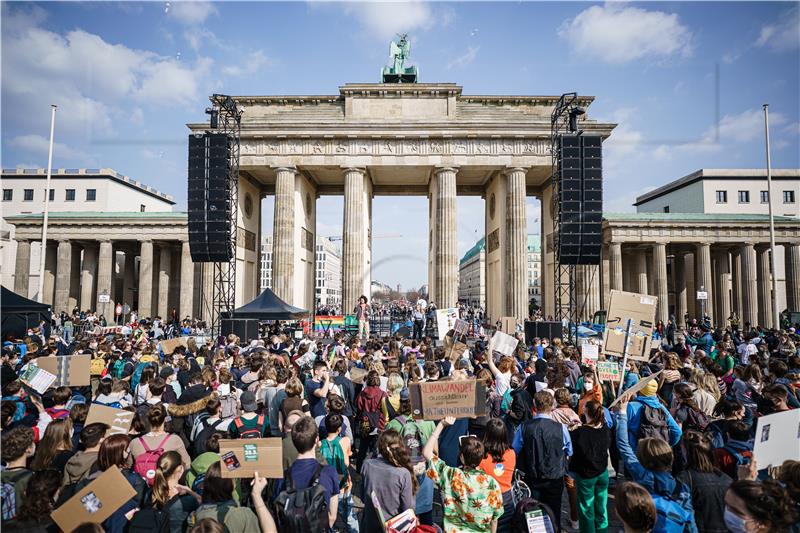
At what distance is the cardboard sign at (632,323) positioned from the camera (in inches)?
359

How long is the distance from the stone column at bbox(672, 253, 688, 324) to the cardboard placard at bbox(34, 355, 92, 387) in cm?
5007

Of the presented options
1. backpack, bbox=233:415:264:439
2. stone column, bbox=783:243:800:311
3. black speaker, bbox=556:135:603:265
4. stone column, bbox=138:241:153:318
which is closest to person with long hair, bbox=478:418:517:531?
backpack, bbox=233:415:264:439

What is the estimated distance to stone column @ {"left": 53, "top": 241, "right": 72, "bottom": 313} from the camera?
40.7 meters

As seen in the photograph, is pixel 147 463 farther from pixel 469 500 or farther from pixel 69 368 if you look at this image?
pixel 69 368

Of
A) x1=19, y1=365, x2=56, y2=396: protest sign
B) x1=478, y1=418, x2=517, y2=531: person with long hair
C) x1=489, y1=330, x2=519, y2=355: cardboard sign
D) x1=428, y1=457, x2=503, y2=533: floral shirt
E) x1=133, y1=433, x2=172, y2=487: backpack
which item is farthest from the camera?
x1=489, y1=330, x2=519, y2=355: cardboard sign

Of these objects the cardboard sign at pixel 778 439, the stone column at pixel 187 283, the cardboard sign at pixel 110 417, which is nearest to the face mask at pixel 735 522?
A: the cardboard sign at pixel 778 439

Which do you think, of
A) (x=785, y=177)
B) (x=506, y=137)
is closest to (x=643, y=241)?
(x=506, y=137)

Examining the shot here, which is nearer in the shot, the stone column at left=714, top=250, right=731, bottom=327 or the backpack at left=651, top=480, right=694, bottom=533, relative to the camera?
the backpack at left=651, top=480, right=694, bottom=533

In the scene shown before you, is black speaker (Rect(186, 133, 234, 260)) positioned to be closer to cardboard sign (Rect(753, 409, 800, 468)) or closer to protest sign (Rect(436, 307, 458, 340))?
protest sign (Rect(436, 307, 458, 340))

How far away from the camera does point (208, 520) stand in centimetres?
296

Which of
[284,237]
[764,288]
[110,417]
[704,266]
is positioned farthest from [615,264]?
[110,417]

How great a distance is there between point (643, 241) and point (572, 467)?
131 ft

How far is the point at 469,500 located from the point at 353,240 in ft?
98.7

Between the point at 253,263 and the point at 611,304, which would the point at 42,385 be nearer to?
the point at 611,304
